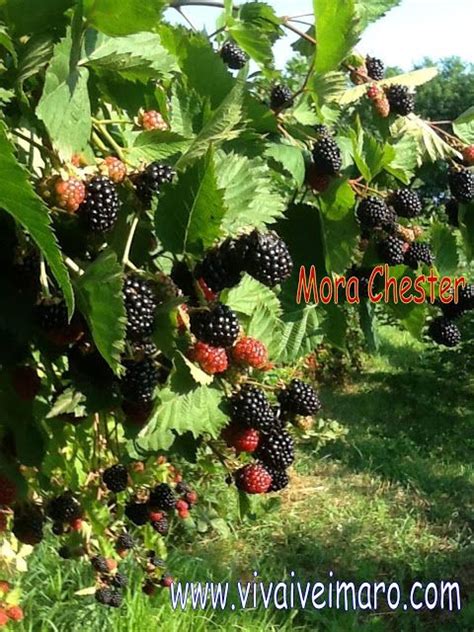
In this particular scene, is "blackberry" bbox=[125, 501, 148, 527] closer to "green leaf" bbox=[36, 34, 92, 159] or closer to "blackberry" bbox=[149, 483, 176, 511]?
"blackberry" bbox=[149, 483, 176, 511]

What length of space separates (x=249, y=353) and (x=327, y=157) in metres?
0.25

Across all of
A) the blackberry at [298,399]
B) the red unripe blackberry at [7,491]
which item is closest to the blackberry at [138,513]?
the red unripe blackberry at [7,491]

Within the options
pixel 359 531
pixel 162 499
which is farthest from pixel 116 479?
pixel 359 531

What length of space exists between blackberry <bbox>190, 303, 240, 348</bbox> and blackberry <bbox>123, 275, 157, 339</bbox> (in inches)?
1.5

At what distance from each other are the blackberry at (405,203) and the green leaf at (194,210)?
32 cm

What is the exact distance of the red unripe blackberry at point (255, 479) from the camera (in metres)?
0.69

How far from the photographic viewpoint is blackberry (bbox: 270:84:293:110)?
813 mm

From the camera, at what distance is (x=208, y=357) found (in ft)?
1.84

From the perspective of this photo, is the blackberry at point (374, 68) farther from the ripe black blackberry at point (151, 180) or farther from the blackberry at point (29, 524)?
the blackberry at point (29, 524)

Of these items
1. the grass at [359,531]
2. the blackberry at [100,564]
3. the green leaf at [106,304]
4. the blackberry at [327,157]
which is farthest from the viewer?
the grass at [359,531]

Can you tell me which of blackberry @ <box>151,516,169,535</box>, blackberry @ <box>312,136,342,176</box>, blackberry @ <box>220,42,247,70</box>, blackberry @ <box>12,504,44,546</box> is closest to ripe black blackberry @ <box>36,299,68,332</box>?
blackberry @ <box>312,136,342,176</box>

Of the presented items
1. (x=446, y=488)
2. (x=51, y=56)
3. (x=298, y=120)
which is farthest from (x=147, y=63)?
(x=446, y=488)

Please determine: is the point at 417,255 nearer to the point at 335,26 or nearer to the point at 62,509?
the point at 335,26

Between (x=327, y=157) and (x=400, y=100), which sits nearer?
(x=327, y=157)
